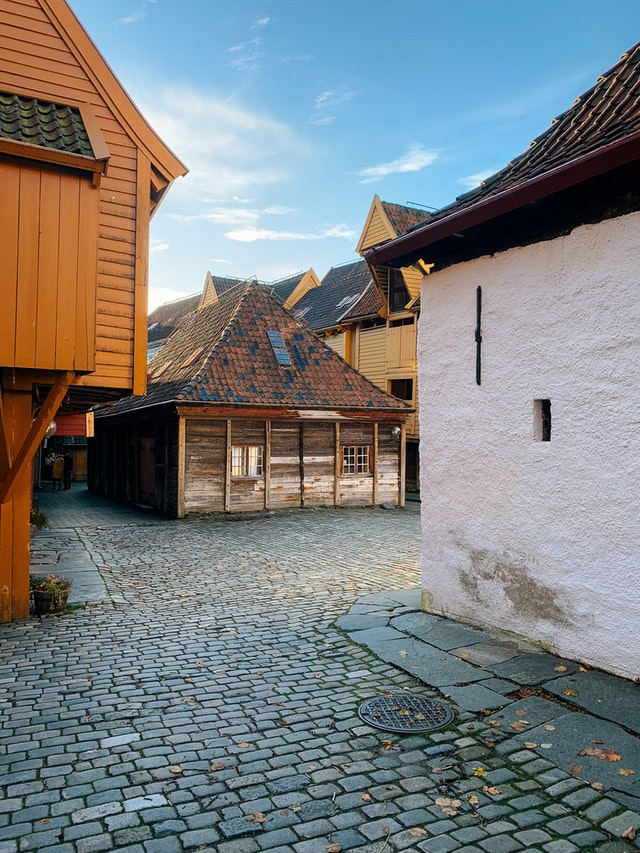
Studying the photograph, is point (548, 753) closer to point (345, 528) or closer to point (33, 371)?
point (33, 371)

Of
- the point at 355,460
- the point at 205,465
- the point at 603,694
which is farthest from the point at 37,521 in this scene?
the point at 603,694

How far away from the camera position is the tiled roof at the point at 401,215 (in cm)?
2698

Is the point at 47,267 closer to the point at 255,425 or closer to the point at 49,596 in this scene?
the point at 49,596

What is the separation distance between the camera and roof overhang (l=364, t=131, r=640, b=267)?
462cm

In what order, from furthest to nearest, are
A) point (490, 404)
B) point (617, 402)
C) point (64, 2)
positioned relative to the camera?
point (64, 2) → point (490, 404) → point (617, 402)

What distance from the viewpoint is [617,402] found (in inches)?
197

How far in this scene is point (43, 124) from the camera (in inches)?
Result: 272

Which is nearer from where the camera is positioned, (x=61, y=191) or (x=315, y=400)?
(x=61, y=191)

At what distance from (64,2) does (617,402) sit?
8.44m

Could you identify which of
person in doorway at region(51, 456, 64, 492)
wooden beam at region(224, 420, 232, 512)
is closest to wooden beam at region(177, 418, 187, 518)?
wooden beam at region(224, 420, 232, 512)

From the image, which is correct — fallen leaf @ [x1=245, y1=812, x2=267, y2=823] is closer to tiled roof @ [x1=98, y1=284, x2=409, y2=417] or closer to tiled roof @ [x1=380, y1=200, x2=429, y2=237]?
tiled roof @ [x1=98, y1=284, x2=409, y2=417]

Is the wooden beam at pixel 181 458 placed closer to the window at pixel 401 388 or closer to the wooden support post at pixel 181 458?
the wooden support post at pixel 181 458

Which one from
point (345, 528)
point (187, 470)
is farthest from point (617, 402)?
point (187, 470)

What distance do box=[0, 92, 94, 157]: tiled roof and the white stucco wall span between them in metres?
4.10
